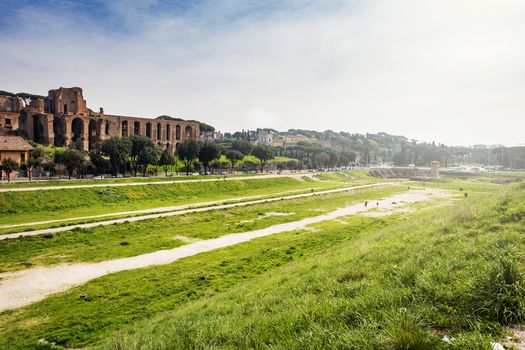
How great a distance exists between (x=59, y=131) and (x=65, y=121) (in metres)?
3.04

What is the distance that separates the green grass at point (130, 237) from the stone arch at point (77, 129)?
52949 mm

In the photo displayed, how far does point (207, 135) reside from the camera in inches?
5871

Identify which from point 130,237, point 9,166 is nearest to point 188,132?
point 9,166

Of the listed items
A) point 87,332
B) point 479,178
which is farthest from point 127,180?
point 479,178

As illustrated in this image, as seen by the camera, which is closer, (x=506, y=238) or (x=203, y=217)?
(x=506, y=238)

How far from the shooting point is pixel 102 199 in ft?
133

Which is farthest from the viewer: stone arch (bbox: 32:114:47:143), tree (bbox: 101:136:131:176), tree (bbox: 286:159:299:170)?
tree (bbox: 286:159:299:170)

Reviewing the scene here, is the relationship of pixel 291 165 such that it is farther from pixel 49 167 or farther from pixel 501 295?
pixel 501 295

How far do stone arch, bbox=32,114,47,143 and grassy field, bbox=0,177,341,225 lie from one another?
120 feet

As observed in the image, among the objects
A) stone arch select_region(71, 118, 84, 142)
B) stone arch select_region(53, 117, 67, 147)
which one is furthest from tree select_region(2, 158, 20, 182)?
stone arch select_region(71, 118, 84, 142)

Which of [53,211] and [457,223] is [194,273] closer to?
[457,223]

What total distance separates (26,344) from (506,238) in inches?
641

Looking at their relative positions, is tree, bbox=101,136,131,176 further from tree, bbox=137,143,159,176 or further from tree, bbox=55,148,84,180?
tree, bbox=55,148,84,180

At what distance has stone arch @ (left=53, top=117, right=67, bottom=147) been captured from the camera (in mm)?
69188
